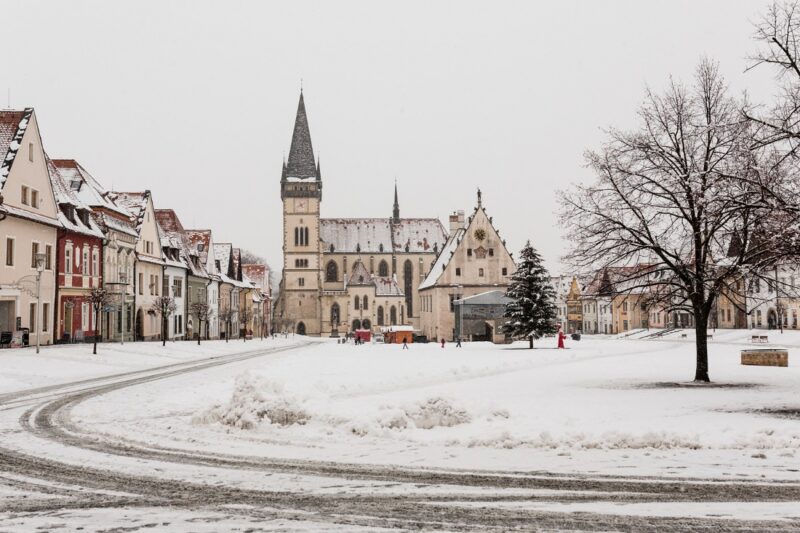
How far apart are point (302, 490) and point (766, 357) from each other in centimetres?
2759

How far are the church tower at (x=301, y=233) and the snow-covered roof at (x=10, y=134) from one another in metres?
91.4

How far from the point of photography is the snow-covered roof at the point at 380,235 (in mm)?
139375

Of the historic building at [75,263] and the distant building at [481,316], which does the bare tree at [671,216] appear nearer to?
the historic building at [75,263]

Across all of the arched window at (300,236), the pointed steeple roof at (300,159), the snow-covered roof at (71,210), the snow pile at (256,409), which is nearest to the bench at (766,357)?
the snow pile at (256,409)

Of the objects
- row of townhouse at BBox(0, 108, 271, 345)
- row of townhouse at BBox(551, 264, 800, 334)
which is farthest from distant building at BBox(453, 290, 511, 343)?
row of townhouse at BBox(0, 108, 271, 345)

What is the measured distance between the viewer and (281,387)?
14.3 m

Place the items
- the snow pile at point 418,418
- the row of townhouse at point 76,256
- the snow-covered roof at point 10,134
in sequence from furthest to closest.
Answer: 1. the snow-covered roof at point 10,134
2. the row of townhouse at point 76,256
3. the snow pile at point 418,418

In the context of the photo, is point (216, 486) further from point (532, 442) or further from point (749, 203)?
point (749, 203)

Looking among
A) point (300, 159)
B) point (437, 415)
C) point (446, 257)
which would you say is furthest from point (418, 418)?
point (300, 159)

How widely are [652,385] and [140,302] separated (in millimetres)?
38762

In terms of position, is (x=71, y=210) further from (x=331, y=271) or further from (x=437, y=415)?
(x=331, y=271)

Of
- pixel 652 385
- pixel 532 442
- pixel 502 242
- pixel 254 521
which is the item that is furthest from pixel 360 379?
pixel 502 242

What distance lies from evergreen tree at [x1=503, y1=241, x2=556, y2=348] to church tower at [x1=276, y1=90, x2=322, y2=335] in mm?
78638

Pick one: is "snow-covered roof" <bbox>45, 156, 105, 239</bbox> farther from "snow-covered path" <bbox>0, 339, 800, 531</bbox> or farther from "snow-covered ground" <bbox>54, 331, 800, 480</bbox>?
"snow-covered path" <bbox>0, 339, 800, 531</bbox>
